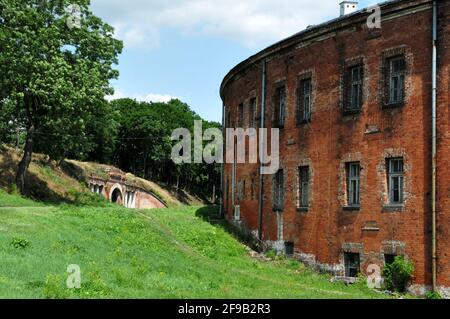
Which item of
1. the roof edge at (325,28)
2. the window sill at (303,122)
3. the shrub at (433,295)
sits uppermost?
the roof edge at (325,28)

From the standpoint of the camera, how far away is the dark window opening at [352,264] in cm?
2126

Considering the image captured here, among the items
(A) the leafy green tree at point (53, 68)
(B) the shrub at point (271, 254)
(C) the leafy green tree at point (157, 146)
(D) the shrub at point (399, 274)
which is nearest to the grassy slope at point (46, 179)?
(A) the leafy green tree at point (53, 68)

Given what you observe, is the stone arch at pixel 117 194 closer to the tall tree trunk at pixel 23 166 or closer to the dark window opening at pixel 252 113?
the tall tree trunk at pixel 23 166

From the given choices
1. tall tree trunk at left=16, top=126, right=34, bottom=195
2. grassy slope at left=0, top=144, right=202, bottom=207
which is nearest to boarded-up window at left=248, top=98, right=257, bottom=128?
tall tree trunk at left=16, top=126, right=34, bottom=195

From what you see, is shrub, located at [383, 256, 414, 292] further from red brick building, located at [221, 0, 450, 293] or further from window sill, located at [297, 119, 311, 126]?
window sill, located at [297, 119, 311, 126]

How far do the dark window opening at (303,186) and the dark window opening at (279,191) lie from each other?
1.45 meters

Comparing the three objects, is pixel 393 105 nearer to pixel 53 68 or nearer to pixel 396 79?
pixel 396 79

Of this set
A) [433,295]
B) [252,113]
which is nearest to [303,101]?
[252,113]

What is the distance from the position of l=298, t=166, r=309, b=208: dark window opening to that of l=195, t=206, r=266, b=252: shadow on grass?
340 centimetres

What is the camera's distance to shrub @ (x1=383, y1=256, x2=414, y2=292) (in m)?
19.0

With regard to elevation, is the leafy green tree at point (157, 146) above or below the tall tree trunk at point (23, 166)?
above

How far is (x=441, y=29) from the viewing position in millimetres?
19047

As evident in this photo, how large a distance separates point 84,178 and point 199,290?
44123 millimetres

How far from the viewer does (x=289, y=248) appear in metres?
25.0
